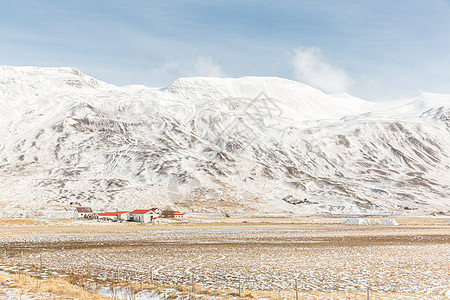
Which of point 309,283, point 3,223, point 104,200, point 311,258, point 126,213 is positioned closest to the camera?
point 309,283

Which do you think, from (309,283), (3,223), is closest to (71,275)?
(309,283)

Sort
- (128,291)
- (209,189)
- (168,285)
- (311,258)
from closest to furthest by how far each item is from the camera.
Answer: (128,291) < (168,285) < (311,258) < (209,189)

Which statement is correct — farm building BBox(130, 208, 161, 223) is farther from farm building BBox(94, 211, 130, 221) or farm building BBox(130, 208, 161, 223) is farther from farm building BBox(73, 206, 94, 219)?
farm building BBox(73, 206, 94, 219)

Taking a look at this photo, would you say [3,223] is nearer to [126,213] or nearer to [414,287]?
[126,213]

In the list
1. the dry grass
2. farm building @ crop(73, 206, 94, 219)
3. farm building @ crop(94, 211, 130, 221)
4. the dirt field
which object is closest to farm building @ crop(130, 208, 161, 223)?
farm building @ crop(94, 211, 130, 221)

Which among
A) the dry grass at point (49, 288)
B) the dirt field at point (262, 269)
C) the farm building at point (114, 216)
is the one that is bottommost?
the farm building at point (114, 216)

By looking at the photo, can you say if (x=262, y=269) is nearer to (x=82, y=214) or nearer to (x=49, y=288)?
(x=49, y=288)

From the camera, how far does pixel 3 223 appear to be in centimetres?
9756

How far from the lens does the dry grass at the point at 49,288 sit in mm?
19266

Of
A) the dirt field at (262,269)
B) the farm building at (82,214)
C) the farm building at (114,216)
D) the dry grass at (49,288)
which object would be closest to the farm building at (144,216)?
the farm building at (114,216)

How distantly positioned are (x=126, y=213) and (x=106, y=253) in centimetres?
9191

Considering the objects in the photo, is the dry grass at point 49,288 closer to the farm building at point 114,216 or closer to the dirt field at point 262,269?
the dirt field at point 262,269

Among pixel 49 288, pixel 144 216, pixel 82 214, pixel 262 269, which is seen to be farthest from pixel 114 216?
pixel 49 288

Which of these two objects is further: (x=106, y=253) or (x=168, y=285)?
(x=106, y=253)
